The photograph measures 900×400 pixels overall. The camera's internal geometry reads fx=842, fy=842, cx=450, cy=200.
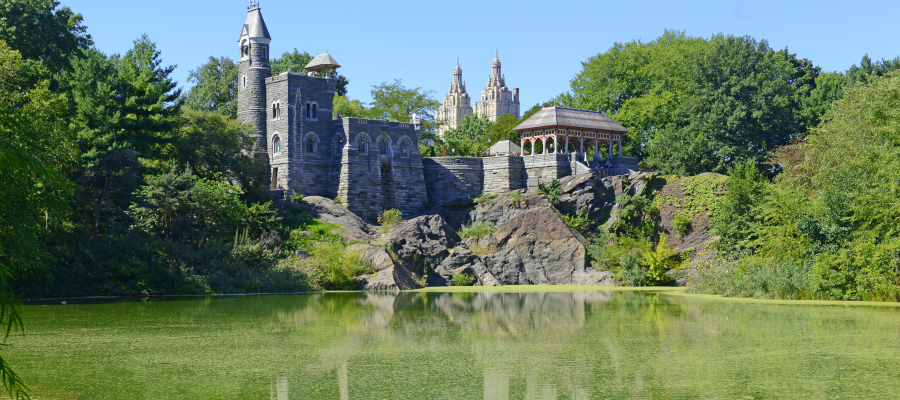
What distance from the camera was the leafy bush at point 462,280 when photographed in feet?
115

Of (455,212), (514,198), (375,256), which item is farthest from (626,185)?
(375,256)

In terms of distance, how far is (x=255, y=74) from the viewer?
45031 mm

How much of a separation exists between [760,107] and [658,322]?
103 feet

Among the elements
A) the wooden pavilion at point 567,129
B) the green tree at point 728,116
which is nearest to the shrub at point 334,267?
the wooden pavilion at point 567,129

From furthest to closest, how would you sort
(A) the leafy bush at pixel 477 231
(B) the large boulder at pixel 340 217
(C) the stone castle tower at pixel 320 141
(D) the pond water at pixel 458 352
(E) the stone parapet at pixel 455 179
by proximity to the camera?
(E) the stone parapet at pixel 455 179
(C) the stone castle tower at pixel 320 141
(A) the leafy bush at pixel 477 231
(B) the large boulder at pixel 340 217
(D) the pond water at pixel 458 352

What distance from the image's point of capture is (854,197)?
997 inches

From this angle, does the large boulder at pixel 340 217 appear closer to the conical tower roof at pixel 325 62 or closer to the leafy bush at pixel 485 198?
the leafy bush at pixel 485 198

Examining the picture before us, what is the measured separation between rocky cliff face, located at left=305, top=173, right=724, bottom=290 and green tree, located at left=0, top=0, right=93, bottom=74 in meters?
13.5

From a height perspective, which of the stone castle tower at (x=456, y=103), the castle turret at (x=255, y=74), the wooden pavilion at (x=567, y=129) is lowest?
the wooden pavilion at (x=567, y=129)

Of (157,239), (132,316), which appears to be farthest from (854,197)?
(157,239)

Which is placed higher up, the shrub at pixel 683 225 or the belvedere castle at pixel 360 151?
the belvedere castle at pixel 360 151

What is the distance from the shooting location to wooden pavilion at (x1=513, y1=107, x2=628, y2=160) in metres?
45.3

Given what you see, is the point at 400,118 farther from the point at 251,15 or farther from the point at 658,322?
the point at 658,322

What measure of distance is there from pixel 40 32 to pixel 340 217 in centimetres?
1623
